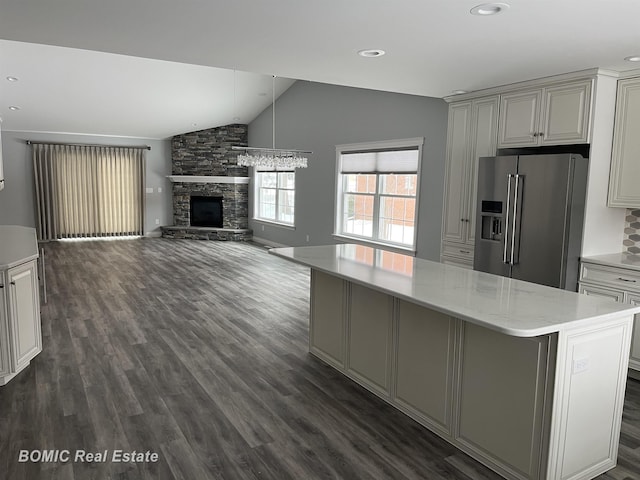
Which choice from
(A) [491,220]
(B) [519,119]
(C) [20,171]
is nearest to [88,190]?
(C) [20,171]

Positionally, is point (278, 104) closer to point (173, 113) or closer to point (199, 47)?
point (173, 113)

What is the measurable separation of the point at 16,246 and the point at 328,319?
2.76 meters

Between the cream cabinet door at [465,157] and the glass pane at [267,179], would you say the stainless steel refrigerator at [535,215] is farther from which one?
the glass pane at [267,179]

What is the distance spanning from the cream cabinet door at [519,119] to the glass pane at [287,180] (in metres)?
5.43

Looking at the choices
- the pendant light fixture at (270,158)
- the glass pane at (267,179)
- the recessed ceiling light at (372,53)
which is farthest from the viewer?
the glass pane at (267,179)

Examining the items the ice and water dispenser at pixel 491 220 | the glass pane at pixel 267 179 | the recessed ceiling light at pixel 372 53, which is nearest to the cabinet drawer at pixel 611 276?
the ice and water dispenser at pixel 491 220

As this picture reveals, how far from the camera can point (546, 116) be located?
4.15m

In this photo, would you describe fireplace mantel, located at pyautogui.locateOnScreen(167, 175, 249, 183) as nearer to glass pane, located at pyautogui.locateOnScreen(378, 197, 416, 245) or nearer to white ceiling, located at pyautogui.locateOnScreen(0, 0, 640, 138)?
glass pane, located at pyautogui.locateOnScreen(378, 197, 416, 245)

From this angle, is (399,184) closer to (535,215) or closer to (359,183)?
(359,183)

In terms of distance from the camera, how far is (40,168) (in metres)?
10.1

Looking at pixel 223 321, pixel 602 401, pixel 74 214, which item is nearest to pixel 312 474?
pixel 602 401

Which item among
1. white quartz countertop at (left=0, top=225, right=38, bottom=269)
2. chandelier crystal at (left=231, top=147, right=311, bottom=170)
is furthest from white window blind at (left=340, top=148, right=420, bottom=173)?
white quartz countertop at (left=0, top=225, right=38, bottom=269)

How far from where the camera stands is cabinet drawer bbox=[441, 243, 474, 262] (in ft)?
16.3

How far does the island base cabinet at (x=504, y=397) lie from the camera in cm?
229
